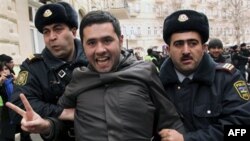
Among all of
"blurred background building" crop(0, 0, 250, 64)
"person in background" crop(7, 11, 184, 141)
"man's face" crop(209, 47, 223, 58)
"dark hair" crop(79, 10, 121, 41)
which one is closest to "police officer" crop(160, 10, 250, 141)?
"person in background" crop(7, 11, 184, 141)

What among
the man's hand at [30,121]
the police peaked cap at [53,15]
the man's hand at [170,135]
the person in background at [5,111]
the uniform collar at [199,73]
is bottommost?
the person in background at [5,111]

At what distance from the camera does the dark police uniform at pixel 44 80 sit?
8.53 feet

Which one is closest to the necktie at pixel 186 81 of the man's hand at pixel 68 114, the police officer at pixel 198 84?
the police officer at pixel 198 84

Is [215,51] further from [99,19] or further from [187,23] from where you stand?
[99,19]

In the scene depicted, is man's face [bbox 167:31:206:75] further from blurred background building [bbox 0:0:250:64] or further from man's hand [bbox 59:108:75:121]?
blurred background building [bbox 0:0:250:64]

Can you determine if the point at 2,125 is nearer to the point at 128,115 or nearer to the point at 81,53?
the point at 81,53

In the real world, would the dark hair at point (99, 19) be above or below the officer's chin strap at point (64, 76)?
above

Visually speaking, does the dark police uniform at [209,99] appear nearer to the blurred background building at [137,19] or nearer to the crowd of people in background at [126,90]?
the crowd of people in background at [126,90]

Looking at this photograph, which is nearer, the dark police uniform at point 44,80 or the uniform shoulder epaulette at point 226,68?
the uniform shoulder epaulette at point 226,68

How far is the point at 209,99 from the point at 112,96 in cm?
66

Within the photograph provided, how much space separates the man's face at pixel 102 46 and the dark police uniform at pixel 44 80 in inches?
20.0

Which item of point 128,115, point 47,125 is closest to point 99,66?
point 128,115

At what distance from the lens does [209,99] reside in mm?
2408

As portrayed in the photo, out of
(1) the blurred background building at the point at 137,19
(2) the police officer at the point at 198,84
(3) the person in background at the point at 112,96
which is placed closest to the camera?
(3) the person in background at the point at 112,96
